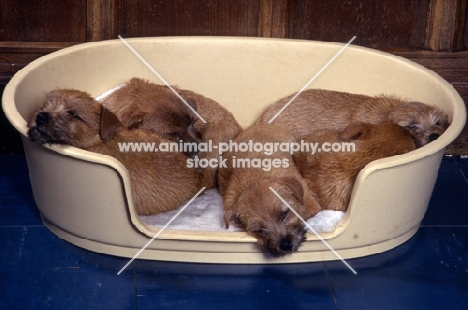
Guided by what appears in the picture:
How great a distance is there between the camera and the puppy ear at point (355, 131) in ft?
10.9

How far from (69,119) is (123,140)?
25cm

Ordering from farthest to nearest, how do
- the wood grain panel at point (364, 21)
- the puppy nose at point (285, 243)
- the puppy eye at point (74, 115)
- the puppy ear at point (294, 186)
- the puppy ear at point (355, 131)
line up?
1. the wood grain panel at point (364, 21)
2. the puppy ear at point (355, 131)
3. the puppy eye at point (74, 115)
4. the puppy ear at point (294, 186)
5. the puppy nose at point (285, 243)

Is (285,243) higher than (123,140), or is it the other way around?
(123,140)

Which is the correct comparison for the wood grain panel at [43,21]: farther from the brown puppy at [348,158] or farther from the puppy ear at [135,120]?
the brown puppy at [348,158]

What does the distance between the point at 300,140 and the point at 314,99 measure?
0.28m

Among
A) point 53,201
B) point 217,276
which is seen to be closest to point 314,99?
point 217,276

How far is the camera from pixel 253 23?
404cm

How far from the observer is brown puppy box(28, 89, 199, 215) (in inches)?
123

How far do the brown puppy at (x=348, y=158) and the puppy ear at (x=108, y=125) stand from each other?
878 millimetres

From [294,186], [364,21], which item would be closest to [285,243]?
[294,186]

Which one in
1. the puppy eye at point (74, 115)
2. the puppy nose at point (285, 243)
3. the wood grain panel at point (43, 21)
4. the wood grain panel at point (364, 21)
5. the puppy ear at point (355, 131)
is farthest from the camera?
the wood grain panel at point (364, 21)

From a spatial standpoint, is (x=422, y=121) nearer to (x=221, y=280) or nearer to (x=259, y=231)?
(x=259, y=231)

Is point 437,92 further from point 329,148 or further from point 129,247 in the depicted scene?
point 129,247

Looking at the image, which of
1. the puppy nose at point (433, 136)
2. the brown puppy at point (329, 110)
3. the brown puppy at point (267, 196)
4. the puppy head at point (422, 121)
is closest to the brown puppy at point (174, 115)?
the brown puppy at point (267, 196)
